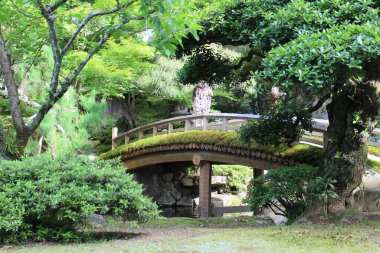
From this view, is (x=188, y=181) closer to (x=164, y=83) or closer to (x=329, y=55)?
(x=164, y=83)

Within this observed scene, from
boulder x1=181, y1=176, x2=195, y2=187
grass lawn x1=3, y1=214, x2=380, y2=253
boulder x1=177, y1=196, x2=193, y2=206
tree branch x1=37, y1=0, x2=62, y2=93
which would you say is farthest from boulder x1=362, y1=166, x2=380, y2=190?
boulder x1=181, y1=176, x2=195, y2=187

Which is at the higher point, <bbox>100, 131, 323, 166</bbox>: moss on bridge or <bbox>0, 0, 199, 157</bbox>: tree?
<bbox>0, 0, 199, 157</bbox>: tree

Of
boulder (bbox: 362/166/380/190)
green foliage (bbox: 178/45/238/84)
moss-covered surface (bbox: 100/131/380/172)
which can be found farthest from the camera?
moss-covered surface (bbox: 100/131/380/172)

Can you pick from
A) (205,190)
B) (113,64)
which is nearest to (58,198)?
(205,190)

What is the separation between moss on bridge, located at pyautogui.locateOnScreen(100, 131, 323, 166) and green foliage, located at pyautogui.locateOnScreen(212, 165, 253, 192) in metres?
4.24

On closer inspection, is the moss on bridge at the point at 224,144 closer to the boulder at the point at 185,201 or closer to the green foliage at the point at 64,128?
the green foliage at the point at 64,128

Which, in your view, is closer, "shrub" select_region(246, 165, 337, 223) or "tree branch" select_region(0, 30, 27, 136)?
"tree branch" select_region(0, 30, 27, 136)

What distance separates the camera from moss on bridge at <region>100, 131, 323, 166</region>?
8852 millimetres

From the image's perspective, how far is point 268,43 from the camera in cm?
603

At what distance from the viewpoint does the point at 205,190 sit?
1240 cm

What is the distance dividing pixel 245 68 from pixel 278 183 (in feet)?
10.3

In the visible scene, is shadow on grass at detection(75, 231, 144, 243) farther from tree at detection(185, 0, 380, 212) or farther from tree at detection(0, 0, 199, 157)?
tree at detection(185, 0, 380, 212)

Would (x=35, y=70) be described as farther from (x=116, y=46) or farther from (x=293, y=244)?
(x=293, y=244)

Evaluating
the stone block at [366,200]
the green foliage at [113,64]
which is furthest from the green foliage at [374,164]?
the green foliage at [113,64]
